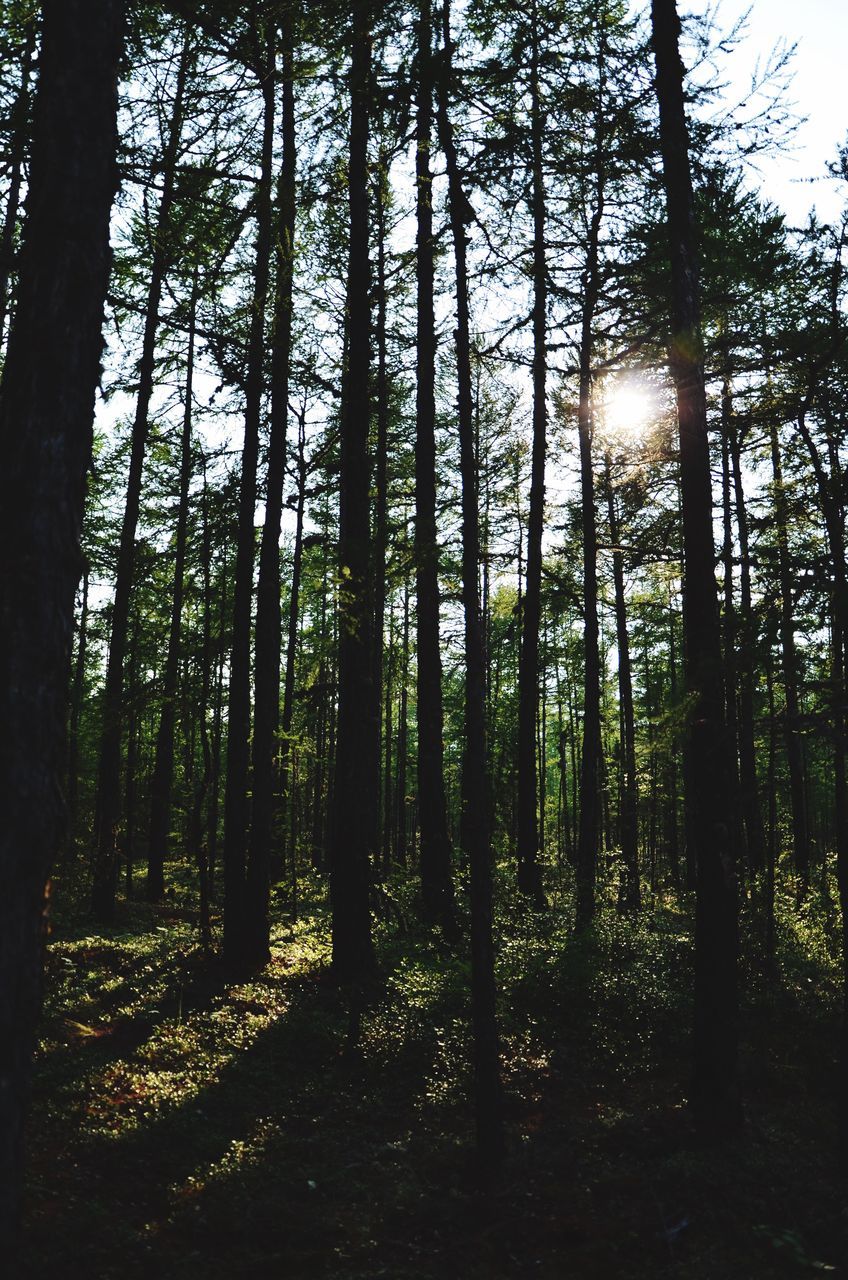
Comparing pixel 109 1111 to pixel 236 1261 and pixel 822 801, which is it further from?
pixel 822 801

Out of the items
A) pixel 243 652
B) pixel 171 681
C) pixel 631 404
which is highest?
pixel 631 404

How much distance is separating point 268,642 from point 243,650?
15.7 inches

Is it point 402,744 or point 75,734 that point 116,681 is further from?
point 402,744

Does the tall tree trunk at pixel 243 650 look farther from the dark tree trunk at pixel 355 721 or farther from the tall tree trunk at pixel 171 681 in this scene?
the dark tree trunk at pixel 355 721

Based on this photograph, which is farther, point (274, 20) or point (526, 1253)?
point (274, 20)

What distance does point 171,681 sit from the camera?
1193 centimetres

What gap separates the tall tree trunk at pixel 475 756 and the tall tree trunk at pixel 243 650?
4.30 metres

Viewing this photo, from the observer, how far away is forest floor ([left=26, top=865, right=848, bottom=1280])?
5203 mm

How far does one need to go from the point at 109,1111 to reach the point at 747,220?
16473 millimetres

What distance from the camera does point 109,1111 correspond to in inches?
257

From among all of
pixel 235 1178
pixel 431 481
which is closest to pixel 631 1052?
pixel 235 1178

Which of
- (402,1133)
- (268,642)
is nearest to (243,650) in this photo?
(268,642)

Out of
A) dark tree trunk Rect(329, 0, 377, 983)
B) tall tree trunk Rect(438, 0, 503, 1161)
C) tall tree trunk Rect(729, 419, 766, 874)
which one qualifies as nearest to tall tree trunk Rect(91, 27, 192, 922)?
dark tree trunk Rect(329, 0, 377, 983)

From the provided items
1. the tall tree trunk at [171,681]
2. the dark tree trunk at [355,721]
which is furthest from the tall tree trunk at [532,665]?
the tall tree trunk at [171,681]
